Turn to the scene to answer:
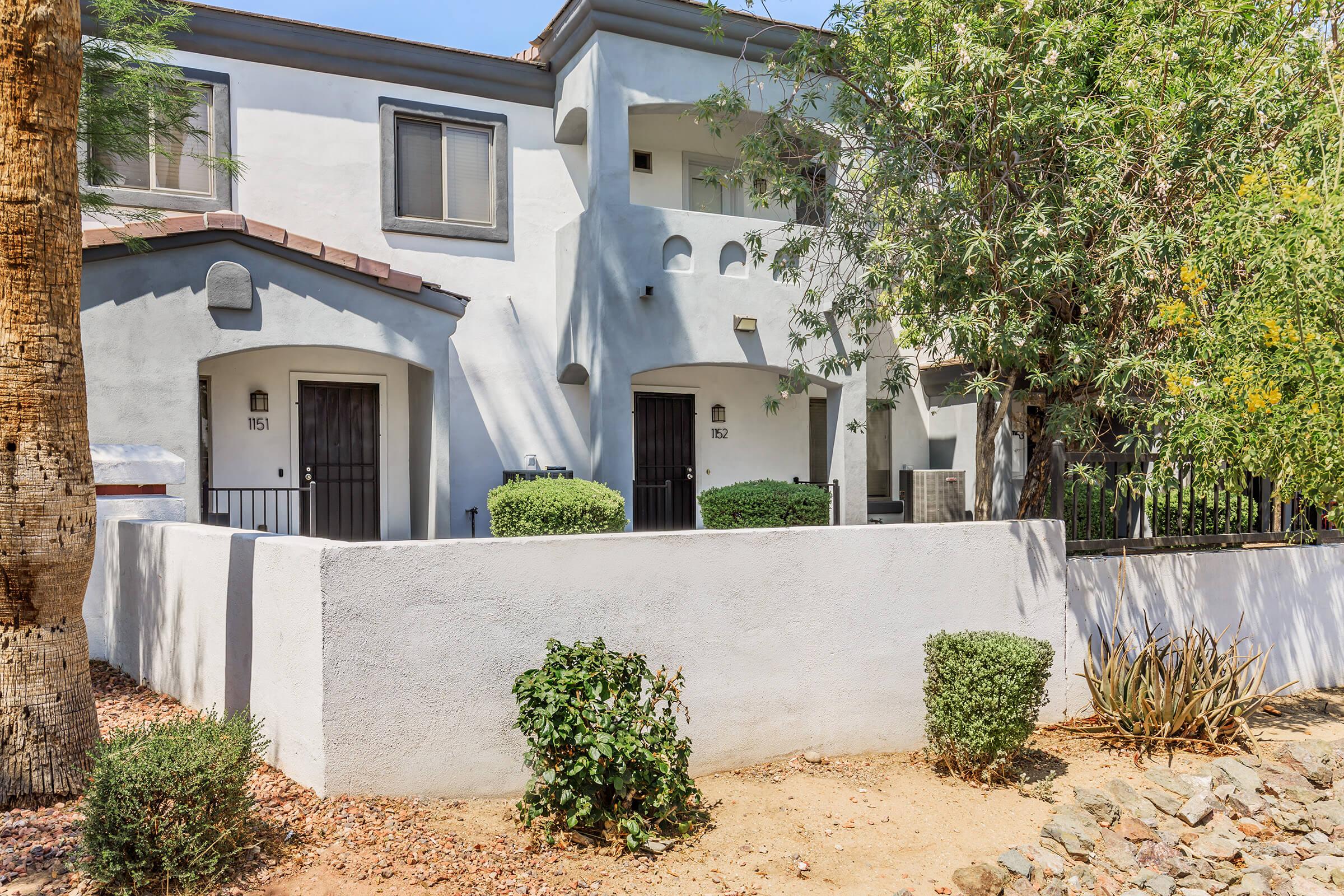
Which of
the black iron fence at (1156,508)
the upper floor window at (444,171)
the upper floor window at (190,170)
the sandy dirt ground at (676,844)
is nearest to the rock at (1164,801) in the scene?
the sandy dirt ground at (676,844)

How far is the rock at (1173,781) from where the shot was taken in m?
6.14

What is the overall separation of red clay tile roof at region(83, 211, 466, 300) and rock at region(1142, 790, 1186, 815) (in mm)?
8345

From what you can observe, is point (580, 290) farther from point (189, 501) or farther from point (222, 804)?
point (222, 804)

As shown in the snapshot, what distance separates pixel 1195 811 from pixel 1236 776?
0.84m

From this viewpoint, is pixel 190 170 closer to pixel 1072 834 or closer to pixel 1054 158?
pixel 1054 158

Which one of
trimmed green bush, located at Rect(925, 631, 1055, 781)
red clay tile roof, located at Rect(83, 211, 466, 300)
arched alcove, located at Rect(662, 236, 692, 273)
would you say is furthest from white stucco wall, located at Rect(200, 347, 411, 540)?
trimmed green bush, located at Rect(925, 631, 1055, 781)

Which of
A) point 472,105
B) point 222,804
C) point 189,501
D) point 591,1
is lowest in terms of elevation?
point 222,804

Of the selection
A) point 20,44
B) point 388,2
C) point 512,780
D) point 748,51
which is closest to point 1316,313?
point 512,780

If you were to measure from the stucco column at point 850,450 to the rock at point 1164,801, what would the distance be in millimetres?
6245

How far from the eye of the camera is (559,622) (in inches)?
208

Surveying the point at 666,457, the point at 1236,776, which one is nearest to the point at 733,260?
the point at 666,457

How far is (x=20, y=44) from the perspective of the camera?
A: 13.8ft

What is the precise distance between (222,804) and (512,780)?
1610 mm

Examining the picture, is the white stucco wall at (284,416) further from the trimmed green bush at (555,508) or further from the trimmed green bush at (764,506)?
the trimmed green bush at (764,506)
